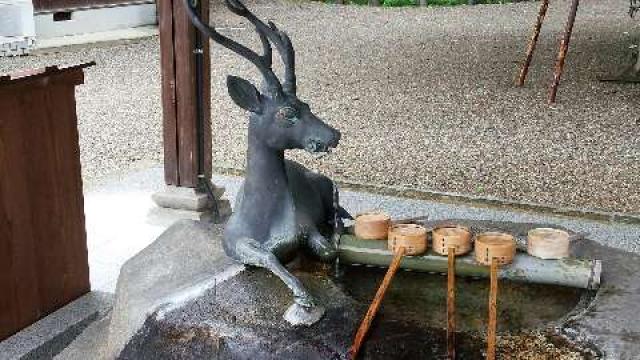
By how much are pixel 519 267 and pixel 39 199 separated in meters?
2.01

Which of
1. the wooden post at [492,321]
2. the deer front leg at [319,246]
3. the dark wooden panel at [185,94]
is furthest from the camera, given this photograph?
the dark wooden panel at [185,94]

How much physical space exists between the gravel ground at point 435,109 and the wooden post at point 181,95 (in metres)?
1.09

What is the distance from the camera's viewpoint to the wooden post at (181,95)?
14.5 ft

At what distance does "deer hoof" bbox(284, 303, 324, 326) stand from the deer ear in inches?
22.0

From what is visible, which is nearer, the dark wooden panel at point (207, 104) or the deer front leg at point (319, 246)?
the deer front leg at point (319, 246)

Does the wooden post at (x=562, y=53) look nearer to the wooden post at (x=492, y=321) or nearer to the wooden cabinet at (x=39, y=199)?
the wooden cabinet at (x=39, y=199)

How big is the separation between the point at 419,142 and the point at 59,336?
383cm

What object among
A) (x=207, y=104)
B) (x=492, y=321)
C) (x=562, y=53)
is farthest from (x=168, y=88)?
(x=562, y=53)

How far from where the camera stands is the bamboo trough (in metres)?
2.28

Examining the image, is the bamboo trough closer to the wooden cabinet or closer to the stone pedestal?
the wooden cabinet

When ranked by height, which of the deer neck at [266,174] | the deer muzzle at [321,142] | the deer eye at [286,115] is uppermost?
the deer eye at [286,115]

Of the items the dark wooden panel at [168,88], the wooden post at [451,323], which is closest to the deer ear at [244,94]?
the wooden post at [451,323]

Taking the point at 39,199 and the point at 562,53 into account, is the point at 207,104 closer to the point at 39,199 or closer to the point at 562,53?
the point at 39,199

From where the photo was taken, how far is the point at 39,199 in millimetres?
3305
